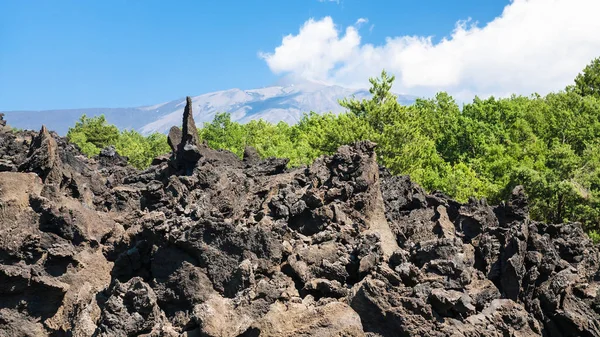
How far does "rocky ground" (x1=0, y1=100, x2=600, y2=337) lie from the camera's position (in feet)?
36.5

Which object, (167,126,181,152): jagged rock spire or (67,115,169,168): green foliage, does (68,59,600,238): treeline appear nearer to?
(67,115,169,168): green foliage

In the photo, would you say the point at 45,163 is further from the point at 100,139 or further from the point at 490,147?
the point at 100,139

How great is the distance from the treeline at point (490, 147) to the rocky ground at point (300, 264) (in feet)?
42.2

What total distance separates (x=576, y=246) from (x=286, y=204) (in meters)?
8.83

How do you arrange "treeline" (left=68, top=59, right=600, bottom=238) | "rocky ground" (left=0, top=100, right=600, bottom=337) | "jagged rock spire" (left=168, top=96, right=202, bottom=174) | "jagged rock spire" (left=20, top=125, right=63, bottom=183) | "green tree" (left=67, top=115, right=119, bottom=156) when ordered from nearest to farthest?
1. "rocky ground" (left=0, top=100, right=600, bottom=337)
2. "jagged rock spire" (left=20, top=125, right=63, bottom=183)
3. "jagged rock spire" (left=168, top=96, right=202, bottom=174)
4. "treeline" (left=68, top=59, right=600, bottom=238)
5. "green tree" (left=67, top=115, right=119, bottom=156)

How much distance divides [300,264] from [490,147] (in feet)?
110

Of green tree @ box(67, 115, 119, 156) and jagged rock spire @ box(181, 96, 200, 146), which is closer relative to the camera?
jagged rock spire @ box(181, 96, 200, 146)

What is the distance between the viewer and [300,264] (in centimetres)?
1345

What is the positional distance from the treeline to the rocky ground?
12.9 meters

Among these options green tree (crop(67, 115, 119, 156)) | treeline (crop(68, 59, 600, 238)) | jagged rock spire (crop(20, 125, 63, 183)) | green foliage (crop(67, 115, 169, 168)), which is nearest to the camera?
jagged rock spire (crop(20, 125, 63, 183))

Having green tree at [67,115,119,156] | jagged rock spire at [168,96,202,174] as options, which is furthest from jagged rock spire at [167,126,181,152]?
green tree at [67,115,119,156]

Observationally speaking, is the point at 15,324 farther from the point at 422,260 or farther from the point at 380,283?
the point at 422,260

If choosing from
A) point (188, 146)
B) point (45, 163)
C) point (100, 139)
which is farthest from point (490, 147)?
point (100, 139)

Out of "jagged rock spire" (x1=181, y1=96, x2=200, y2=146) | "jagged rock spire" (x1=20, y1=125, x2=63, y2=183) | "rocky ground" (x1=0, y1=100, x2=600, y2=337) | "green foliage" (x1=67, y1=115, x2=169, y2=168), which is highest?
"green foliage" (x1=67, y1=115, x2=169, y2=168)
